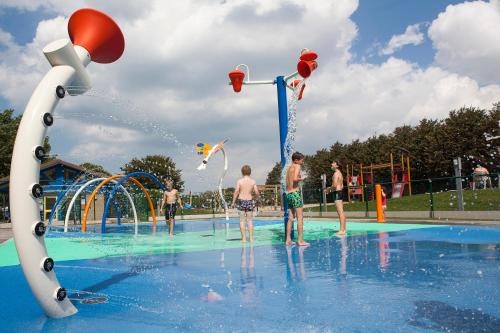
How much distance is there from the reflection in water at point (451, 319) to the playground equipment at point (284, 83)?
534 centimetres

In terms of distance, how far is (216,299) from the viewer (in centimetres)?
391

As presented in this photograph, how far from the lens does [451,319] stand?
10.1 ft

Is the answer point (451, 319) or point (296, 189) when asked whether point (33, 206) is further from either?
point (296, 189)

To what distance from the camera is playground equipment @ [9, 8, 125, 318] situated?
3.37 metres

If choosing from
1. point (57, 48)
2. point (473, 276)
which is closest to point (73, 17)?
point (57, 48)

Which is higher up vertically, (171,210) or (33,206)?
(33,206)

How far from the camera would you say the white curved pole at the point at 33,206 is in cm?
337

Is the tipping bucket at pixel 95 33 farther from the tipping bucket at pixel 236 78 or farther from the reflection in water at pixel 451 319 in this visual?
the tipping bucket at pixel 236 78

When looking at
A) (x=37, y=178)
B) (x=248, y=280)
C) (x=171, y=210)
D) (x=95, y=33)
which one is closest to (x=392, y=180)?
(x=171, y=210)

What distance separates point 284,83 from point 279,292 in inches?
236

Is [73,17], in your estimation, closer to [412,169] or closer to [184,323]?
[184,323]

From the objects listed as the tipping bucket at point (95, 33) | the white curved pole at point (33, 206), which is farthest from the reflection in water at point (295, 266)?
the tipping bucket at point (95, 33)

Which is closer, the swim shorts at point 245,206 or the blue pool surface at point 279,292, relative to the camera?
the blue pool surface at point 279,292

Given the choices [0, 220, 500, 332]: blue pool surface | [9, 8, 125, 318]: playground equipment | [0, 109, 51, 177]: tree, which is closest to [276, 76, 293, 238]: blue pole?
[0, 220, 500, 332]: blue pool surface
